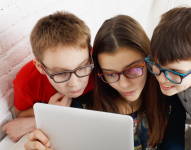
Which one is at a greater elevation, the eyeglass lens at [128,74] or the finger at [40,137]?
the eyeglass lens at [128,74]

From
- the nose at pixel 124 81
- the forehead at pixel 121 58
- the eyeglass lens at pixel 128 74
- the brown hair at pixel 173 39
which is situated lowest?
the nose at pixel 124 81

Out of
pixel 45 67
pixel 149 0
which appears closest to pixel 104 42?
pixel 45 67

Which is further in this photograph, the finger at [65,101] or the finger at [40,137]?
the finger at [65,101]

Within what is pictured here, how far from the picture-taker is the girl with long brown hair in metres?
0.89

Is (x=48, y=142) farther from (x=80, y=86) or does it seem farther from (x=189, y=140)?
(x=189, y=140)

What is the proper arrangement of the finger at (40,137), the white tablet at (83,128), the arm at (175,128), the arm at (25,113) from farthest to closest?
the arm at (25,113)
the arm at (175,128)
the finger at (40,137)
the white tablet at (83,128)

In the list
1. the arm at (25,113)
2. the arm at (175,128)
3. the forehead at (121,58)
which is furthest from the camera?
the arm at (25,113)

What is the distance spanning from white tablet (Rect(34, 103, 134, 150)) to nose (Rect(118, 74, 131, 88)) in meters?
0.34

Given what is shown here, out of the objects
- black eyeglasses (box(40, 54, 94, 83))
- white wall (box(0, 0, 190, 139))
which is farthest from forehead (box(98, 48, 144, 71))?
white wall (box(0, 0, 190, 139))

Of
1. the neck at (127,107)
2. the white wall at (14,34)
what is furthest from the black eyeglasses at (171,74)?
the white wall at (14,34)

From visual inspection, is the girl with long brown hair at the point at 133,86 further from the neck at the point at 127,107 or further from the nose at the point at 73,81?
the nose at the point at 73,81

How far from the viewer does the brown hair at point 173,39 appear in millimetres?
696

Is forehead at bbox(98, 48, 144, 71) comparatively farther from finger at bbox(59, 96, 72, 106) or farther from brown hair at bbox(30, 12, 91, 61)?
finger at bbox(59, 96, 72, 106)

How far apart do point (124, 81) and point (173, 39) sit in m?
0.31
